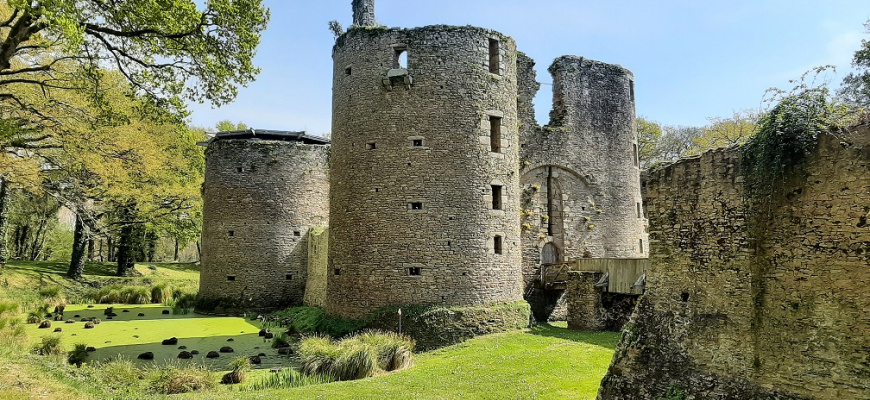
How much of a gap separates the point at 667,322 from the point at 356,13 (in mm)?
16805

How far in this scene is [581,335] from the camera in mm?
15352

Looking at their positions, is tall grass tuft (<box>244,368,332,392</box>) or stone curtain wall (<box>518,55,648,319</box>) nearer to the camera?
tall grass tuft (<box>244,368,332,392</box>)

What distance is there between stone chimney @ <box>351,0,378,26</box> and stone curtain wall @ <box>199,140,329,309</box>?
7042mm

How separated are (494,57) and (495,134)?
2483mm

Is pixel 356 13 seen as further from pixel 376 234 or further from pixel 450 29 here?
pixel 376 234

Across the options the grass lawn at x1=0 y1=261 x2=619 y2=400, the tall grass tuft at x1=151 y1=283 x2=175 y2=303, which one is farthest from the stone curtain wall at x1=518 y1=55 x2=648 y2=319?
the tall grass tuft at x1=151 y1=283 x2=175 y2=303

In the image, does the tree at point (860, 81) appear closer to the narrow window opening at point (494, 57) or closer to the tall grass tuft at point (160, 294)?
the narrow window opening at point (494, 57)

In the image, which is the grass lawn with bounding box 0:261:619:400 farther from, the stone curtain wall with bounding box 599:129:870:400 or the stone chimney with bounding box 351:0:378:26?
the stone chimney with bounding box 351:0:378:26

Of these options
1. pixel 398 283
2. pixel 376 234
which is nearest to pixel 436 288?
pixel 398 283

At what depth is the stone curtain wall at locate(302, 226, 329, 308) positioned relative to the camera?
2156cm

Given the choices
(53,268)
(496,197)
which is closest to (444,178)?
(496,197)

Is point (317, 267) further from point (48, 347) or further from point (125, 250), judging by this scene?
point (125, 250)

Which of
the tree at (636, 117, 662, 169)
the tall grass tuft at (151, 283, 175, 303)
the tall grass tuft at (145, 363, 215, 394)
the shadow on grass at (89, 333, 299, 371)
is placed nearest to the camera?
the tall grass tuft at (145, 363, 215, 394)

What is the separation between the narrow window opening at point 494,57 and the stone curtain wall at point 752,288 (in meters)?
9.41
